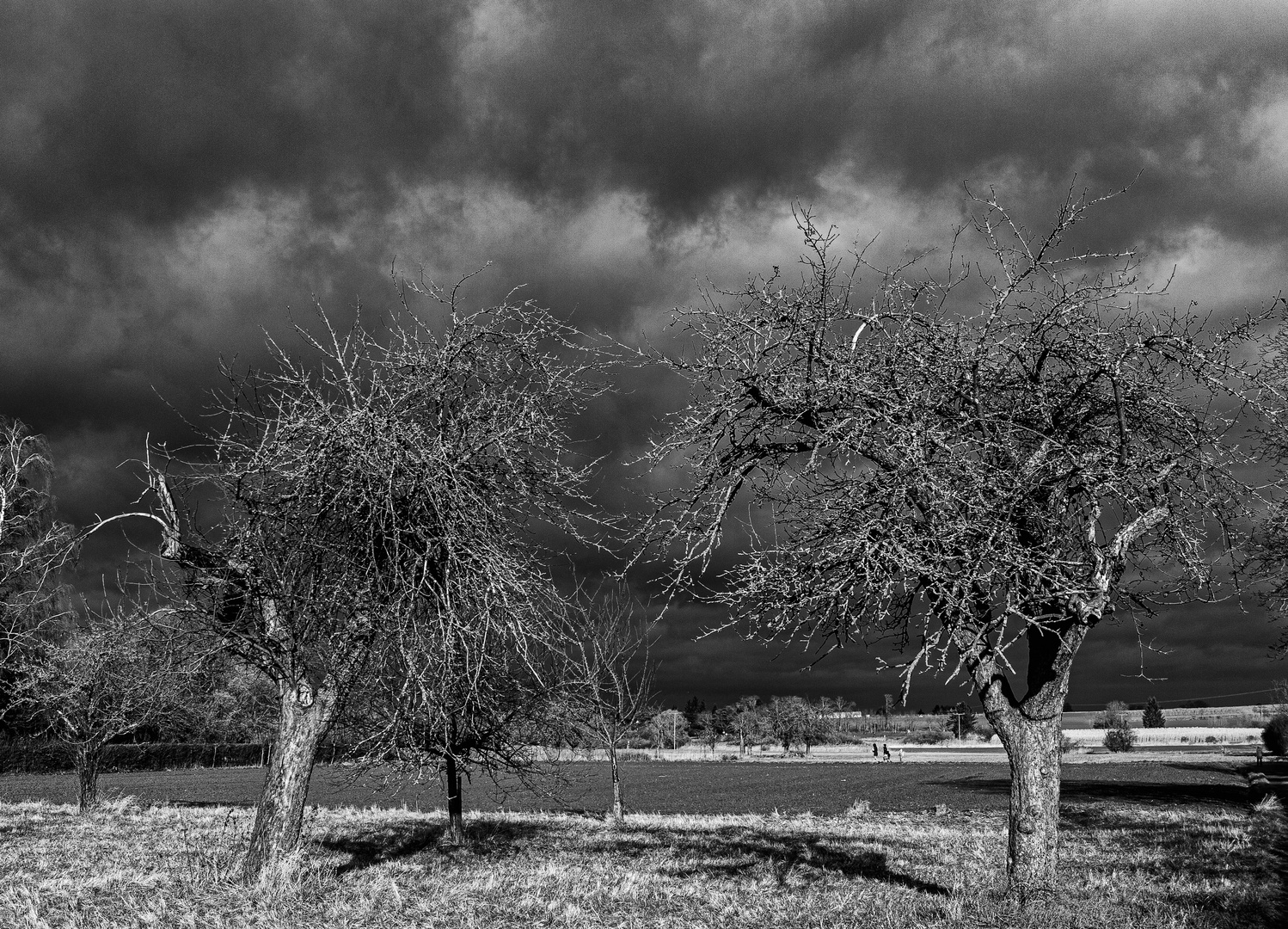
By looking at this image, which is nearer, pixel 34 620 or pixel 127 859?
pixel 127 859

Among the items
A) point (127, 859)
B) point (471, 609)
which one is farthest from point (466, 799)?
point (471, 609)

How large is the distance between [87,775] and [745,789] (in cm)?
3343

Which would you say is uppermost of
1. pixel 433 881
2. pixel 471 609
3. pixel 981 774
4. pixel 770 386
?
pixel 770 386

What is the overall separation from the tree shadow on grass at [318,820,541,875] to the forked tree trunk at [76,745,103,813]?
8964 mm

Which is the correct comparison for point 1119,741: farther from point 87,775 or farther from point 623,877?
point 623,877

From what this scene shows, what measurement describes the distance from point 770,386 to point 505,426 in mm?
3518

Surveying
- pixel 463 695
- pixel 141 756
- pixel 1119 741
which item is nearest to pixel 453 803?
pixel 463 695

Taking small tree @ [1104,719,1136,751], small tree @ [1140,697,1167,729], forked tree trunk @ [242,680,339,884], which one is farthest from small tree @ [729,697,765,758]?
forked tree trunk @ [242,680,339,884]

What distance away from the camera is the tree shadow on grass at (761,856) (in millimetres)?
13086

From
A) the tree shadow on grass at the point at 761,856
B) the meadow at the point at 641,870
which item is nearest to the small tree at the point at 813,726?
the meadow at the point at 641,870

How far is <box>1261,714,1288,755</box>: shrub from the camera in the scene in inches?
2670

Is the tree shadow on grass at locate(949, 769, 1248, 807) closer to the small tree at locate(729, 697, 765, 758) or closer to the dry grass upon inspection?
the dry grass

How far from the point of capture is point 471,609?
11.5m

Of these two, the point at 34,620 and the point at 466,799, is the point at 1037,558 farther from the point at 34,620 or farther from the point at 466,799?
the point at 466,799
